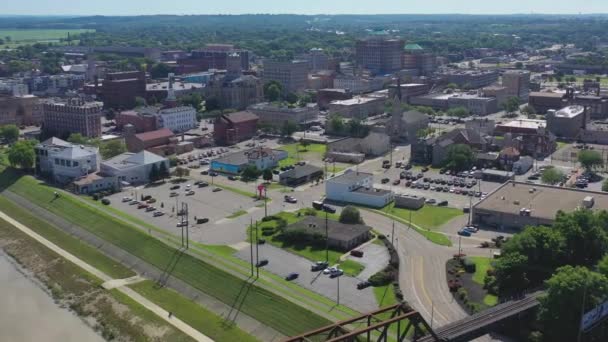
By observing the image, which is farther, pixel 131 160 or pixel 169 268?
Result: pixel 131 160

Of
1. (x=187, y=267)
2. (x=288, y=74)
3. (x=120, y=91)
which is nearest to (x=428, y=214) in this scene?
(x=187, y=267)

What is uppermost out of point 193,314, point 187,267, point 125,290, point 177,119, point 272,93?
point 272,93

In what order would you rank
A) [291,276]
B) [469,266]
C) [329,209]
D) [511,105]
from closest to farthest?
[291,276], [469,266], [329,209], [511,105]

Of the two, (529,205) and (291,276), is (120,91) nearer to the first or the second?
(529,205)

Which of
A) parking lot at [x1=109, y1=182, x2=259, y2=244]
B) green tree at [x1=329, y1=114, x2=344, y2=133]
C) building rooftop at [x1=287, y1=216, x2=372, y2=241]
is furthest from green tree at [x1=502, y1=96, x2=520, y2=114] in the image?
building rooftop at [x1=287, y1=216, x2=372, y2=241]

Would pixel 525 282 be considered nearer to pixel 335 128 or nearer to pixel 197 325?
pixel 197 325

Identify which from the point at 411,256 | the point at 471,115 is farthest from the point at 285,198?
the point at 471,115
